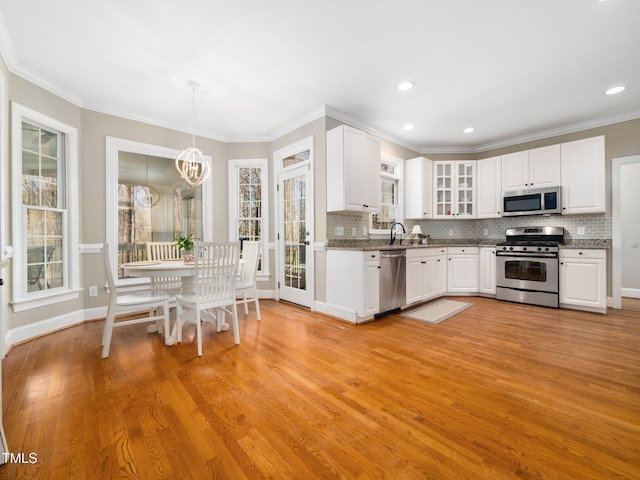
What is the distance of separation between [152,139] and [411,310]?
4417 mm

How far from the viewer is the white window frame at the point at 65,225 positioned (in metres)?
2.72

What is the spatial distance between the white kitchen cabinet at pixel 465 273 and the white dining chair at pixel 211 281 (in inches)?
145

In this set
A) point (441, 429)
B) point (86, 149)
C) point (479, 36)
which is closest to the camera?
point (441, 429)

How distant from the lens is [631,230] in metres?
4.90

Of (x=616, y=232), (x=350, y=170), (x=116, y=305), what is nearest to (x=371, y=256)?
(x=350, y=170)

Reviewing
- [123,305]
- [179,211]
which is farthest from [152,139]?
[123,305]

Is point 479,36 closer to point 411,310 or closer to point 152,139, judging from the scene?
point 411,310

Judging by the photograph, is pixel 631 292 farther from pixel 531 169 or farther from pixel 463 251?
pixel 463 251

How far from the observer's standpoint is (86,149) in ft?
11.4

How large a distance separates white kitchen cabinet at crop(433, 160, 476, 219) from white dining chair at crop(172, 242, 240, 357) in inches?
155

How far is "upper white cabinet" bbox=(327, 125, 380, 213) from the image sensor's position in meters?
3.54

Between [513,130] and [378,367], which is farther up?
[513,130]

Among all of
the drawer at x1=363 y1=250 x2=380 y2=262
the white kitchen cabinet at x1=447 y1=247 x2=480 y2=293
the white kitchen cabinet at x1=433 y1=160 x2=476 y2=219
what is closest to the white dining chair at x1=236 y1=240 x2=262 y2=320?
the drawer at x1=363 y1=250 x2=380 y2=262

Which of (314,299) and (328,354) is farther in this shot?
(314,299)
